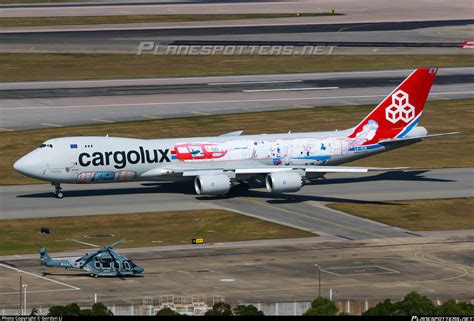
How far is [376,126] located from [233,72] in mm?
70226

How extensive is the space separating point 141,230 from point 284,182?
592 inches

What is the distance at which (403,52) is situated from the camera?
197m

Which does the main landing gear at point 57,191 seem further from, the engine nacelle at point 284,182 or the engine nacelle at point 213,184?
the engine nacelle at point 284,182

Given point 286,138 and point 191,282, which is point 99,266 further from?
point 286,138

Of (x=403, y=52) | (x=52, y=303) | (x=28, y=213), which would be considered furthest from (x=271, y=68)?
(x=52, y=303)

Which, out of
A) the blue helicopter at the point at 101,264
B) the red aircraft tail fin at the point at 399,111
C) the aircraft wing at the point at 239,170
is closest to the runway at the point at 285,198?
the aircraft wing at the point at 239,170

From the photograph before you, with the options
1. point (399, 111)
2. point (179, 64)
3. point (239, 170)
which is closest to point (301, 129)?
point (399, 111)

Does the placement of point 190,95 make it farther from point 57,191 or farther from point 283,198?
point 57,191

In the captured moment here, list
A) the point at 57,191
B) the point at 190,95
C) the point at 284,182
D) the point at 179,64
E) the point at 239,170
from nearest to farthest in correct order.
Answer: the point at 284,182 < the point at 239,170 < the point at 57,191 < the point at 190,95 < the point at 179,64

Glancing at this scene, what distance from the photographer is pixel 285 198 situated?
108 meters

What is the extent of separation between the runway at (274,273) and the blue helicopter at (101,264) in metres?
0.57

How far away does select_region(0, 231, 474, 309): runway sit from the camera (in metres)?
75.4

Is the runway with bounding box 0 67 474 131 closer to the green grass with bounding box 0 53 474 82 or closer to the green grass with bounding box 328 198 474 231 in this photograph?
the green grass with bounding box 0 53 474 82

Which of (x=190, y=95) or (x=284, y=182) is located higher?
(x=190, y=95)
